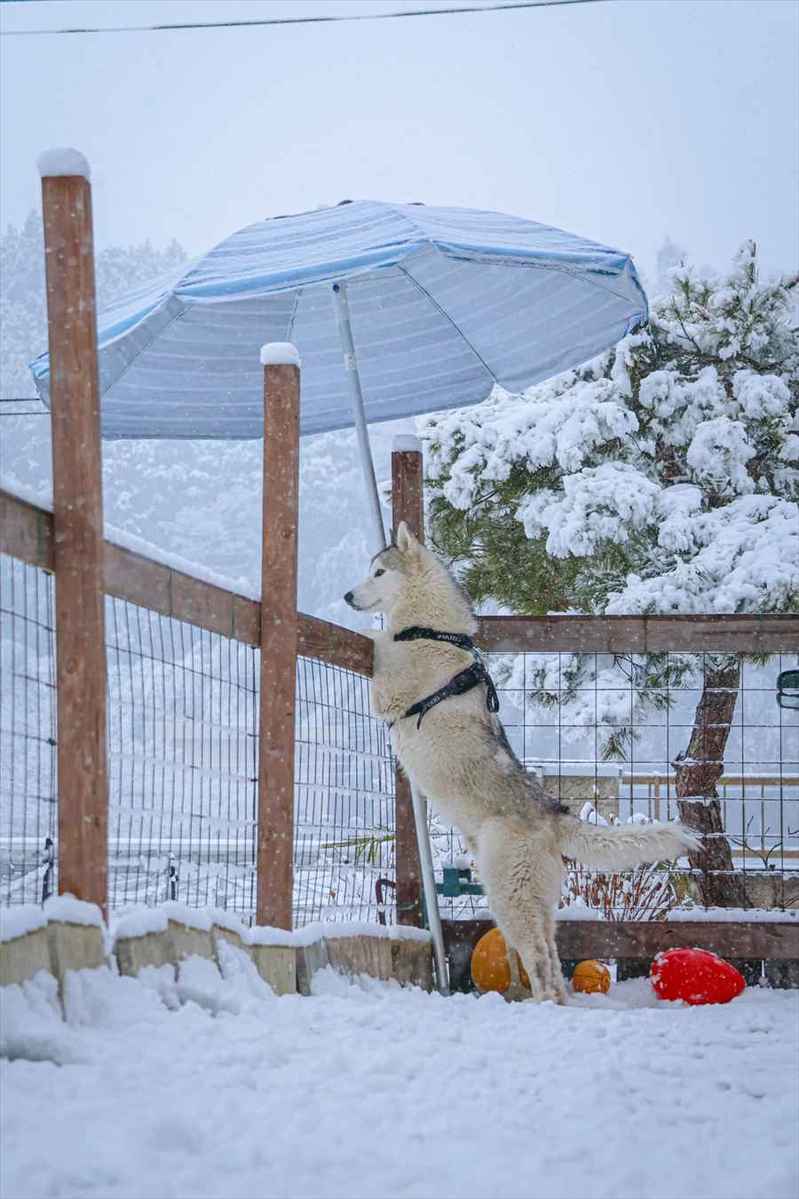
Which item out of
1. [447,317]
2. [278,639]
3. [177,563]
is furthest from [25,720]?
[447,317]

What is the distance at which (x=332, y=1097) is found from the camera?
6.68ft

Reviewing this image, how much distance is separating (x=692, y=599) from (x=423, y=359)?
3.78 m

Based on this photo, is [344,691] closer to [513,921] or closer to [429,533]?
[513,921]

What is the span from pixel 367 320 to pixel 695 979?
10.4 ft

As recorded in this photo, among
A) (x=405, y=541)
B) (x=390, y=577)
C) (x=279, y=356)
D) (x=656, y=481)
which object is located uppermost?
(x=656, y=481)

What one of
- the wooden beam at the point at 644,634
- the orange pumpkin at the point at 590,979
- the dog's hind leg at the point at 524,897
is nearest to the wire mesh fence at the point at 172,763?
the dog's hind leg at the point at 524,897

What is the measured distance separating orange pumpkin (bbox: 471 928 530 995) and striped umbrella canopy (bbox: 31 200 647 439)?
2.29 meters

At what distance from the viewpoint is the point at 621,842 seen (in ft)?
13.8

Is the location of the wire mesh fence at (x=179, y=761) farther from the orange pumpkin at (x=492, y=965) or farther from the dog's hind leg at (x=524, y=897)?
the orange pumpkin at (x=492, y=965)

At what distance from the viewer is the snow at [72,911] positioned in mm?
2098

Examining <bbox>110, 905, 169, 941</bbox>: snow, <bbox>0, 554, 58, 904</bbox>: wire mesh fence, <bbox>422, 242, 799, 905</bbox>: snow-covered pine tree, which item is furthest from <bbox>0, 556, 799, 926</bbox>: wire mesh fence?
<bbox>422, 242, 799, 905</bbox>: snow-covered pine tree

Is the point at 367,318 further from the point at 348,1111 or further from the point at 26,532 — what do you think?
the point at 348,1111

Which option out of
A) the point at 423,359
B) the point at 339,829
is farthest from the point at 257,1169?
the point at 423,359

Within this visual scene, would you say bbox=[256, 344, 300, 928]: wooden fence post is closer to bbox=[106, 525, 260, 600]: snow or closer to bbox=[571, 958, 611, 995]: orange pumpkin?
bbox=[106, 525, 260, 600]: snow
